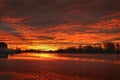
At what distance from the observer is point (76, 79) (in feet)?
144

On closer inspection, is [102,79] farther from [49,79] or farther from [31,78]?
[31,78]

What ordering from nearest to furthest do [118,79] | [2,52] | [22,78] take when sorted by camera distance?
[118,79] → [22,78] → [2,52]

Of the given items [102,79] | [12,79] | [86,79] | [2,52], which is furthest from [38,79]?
[2,52]

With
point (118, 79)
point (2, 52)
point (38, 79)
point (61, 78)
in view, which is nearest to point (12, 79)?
point (38, 79)

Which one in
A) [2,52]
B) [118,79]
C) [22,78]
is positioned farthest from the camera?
[2,52]

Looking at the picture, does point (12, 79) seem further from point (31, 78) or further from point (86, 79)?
point (86, 79)

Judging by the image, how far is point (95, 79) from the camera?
43281 mm

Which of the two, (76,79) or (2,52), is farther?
(2,52)

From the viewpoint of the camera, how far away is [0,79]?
42.6m

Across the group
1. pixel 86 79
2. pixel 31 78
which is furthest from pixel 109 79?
pixel 31 78

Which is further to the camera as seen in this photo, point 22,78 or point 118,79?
point 22,78

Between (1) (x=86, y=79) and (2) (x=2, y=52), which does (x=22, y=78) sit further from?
(2) (x=2, y=52)

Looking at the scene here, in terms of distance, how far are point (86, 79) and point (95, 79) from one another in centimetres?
171

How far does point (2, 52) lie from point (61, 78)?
478 ft
